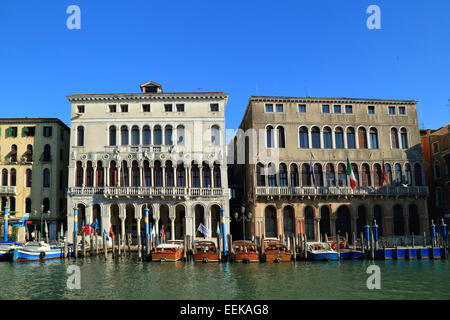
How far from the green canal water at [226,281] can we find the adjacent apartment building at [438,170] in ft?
45.0

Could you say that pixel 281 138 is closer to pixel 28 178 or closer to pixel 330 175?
pixel 330 175

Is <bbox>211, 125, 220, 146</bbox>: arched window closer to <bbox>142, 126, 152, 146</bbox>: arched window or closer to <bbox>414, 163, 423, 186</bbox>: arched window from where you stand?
<bbox>142, 126, 152, 146</bbox>: arched window

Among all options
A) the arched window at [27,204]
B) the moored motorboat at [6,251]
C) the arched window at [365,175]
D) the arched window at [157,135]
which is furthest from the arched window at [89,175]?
the arched window at [365,175]

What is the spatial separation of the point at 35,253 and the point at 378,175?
2705cm

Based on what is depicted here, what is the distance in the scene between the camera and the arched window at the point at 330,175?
113 feet

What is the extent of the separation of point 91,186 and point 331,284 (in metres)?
23.6

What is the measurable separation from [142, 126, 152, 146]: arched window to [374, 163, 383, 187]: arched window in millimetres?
19285

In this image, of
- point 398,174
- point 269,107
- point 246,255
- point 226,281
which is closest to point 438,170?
point 398,174

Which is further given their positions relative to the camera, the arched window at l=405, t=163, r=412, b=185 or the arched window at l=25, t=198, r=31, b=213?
the arched window at l=25, t=198, r=31, b=213

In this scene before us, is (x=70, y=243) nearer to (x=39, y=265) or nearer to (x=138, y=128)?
(x=39, y=265)

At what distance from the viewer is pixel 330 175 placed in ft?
114

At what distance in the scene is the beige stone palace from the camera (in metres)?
33.8

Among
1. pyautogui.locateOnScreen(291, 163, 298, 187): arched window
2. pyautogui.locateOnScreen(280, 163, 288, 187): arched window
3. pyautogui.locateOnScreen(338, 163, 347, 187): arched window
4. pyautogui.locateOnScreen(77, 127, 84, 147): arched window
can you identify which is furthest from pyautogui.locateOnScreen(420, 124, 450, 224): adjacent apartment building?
pyautogui.locateOnScreen(77, 127, 84, 147): arched window

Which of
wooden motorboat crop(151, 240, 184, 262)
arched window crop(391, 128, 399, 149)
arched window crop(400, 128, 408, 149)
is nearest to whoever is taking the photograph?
wooden motorboat crop(151, 240, 184, 262)
